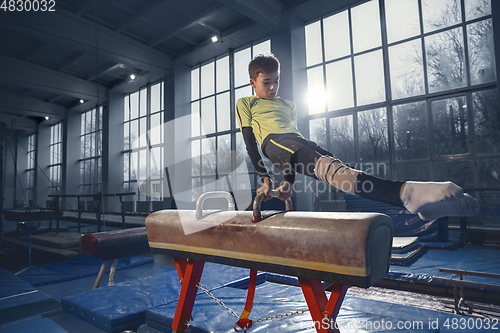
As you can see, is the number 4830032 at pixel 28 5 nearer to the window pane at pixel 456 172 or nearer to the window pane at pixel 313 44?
the window pane at pixel 313 44

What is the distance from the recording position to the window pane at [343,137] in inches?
255

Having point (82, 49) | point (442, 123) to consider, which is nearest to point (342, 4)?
point (442, 123)

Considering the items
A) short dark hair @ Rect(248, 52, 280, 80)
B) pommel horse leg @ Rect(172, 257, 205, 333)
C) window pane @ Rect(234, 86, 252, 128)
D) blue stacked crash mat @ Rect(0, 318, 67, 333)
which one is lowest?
blue stacked crash mat @ Rect(0, 318, 67, 333)

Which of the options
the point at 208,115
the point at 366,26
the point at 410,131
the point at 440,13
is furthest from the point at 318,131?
the point at 208,115

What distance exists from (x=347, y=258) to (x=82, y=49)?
8.31m

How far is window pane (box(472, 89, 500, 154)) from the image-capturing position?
4.95m

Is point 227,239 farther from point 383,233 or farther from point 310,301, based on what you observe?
point 383,233

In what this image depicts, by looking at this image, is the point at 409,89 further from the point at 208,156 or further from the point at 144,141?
the point at 144,141

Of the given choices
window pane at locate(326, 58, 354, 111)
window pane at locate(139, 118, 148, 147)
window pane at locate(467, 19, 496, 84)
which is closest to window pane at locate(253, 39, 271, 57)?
window pane at locate(326, 58, 354, 111)

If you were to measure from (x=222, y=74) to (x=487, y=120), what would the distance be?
654cm

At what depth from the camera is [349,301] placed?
189cm

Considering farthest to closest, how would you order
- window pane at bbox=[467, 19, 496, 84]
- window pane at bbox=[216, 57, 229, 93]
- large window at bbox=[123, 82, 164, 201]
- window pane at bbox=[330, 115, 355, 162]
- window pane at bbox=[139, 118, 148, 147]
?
window pane at bbox=[139, 118, 148, 147], large window at bbox=[123, 82, 164, 201], window pane at bbox=[216, 57, 229, 93], window pane at bbox=[330, 115, 355, 162], window pane at bbox=[467, 19, 496, 84]

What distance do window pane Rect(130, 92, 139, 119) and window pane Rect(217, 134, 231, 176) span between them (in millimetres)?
4408

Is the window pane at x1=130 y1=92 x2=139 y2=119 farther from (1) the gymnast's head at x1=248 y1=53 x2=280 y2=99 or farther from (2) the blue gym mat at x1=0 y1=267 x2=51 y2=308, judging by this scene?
(1) the gymnast's head at x1=248 y1=53 x2=280 y2=99
